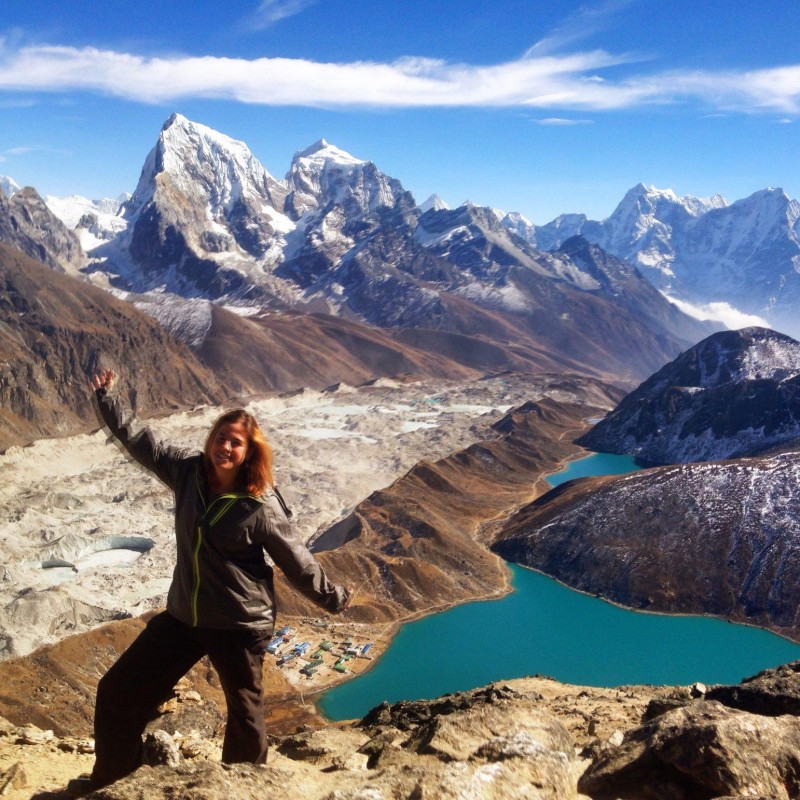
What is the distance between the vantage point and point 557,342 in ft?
643

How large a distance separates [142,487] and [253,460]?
63099 mm

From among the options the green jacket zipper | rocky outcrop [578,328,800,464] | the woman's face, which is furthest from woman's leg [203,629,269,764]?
rocky outcrop [578,328,800,464]

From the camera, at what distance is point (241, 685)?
5438mm

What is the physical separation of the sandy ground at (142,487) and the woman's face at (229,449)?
71.3 inches

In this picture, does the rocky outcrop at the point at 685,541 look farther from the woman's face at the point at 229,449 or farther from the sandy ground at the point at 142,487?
the woman's face at the point at 229,449

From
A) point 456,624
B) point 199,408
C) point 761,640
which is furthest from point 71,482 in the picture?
point 761,640

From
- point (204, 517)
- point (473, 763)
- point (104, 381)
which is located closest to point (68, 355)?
point (104, 381)

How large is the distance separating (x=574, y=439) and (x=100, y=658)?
247ft

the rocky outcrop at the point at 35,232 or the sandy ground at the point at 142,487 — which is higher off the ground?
the rocky outcrop at the point at 35,232

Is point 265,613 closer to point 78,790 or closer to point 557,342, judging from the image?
point 78,790

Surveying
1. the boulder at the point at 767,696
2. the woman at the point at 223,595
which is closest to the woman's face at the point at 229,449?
the woman at the point at 223,595

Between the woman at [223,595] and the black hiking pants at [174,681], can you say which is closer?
the woman at [223,595]

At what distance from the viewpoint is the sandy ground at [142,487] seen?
37375 mm

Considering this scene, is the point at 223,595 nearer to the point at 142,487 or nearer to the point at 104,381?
the point at 104,381
